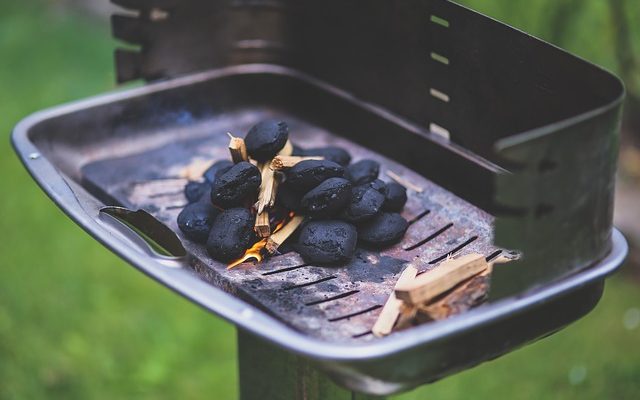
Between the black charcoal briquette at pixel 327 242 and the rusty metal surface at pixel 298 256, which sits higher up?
the black charcoal briquette at pixel 327 242

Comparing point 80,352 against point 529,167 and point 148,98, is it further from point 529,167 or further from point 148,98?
point 529,167

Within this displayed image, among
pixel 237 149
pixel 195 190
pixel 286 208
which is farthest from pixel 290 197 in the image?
pixel 195 190

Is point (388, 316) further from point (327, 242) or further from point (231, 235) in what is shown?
point (231, 235)

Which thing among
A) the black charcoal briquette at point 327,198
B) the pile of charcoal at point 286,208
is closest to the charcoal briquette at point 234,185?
the pile of charcoal at point 286,208

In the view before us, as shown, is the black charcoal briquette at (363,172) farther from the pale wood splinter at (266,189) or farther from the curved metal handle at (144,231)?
the curved metal handle at (144,231)

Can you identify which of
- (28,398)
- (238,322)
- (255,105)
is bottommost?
(28,398)

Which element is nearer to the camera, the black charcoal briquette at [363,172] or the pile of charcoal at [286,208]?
the pile of charcoal at [286,208]

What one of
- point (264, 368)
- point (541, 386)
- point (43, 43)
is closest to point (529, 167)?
point (264, 368)
